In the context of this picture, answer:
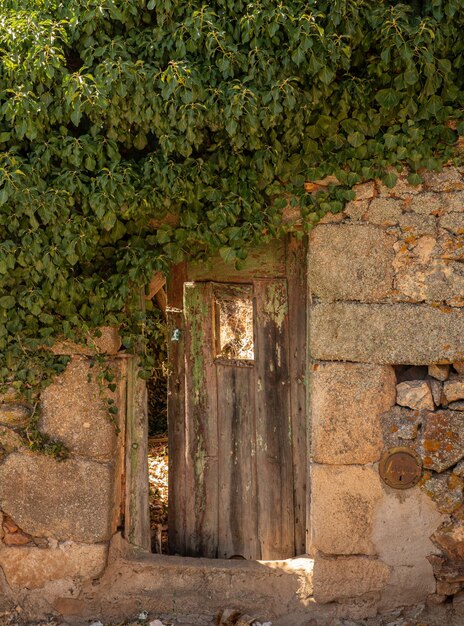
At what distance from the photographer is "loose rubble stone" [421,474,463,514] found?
4359 mm

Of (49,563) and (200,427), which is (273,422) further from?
(49,563)

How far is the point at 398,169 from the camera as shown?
4254 millimetres

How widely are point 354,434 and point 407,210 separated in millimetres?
1155

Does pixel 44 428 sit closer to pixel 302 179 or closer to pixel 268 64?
pixel 302 179

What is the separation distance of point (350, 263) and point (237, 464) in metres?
1.38

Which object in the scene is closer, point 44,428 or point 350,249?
point 350,249

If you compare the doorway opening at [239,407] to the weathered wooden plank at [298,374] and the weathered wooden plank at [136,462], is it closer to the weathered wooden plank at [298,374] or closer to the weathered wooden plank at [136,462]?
the weathered wooden plank at [298,374]

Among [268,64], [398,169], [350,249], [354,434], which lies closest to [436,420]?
[354,434]

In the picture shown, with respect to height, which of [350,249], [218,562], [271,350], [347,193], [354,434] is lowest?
[218,562]

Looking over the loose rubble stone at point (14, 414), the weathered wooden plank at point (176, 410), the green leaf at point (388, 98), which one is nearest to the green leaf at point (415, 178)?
the green leaf at point (388, 98)

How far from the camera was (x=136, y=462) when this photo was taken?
4902 millimetres

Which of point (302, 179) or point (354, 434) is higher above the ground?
point (302, 179)

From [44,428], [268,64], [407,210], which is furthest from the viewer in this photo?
[44,428]

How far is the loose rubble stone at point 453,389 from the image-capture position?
4316 millimetres
